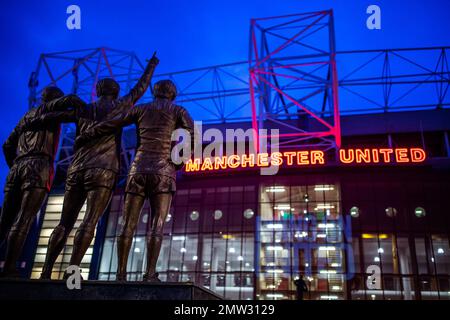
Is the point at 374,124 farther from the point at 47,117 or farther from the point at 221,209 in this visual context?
the point at 47,117

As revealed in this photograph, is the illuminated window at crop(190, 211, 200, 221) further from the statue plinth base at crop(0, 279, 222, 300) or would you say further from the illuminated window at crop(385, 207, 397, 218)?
the statue plinth base at crop(0, 279, 222, 300)

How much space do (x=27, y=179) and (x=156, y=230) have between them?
2357 millimetres

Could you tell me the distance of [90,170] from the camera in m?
6.34

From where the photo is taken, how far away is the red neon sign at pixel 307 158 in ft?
100

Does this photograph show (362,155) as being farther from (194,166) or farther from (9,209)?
(9,209)

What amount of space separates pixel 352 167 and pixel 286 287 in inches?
409

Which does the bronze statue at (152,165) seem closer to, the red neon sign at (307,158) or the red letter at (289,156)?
the red neon sign at (307,158)

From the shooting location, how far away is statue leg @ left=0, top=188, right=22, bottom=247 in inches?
265

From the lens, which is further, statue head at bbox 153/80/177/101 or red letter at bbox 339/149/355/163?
red letter at bbox 339/149/355/163

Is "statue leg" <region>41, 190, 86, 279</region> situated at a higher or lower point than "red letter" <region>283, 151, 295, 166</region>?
lower

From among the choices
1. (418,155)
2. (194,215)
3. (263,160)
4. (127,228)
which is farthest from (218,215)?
(127,228)

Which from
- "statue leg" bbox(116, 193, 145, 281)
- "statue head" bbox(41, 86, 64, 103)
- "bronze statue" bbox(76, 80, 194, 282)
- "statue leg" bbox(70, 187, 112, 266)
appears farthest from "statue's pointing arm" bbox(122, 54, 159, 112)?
"statue leg" bbox(116, 193, 145, 281)

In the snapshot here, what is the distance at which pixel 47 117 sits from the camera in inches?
269

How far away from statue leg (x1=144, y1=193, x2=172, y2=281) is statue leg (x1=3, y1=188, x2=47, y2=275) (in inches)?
75.7
